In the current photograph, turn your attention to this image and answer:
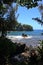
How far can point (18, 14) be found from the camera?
17531mm

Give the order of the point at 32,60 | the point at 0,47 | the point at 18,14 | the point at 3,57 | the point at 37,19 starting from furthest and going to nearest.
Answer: the point at 18,14, the point at 37,19, the point at 32,60, the point at 3,57, the point at 0,47

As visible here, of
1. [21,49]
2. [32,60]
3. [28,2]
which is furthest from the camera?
[21,49]

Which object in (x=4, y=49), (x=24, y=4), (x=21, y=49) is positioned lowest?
(x=21, y=49)

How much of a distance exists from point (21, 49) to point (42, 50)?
11.0 feet


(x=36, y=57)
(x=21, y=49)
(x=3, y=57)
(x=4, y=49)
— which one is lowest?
(x=21, y=49)

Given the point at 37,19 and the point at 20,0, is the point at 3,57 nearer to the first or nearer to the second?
the point at 20,0

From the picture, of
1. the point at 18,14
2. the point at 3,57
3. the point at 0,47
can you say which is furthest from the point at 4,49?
the point at 18,14

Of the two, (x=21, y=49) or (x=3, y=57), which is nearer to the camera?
(x=3, y=57)

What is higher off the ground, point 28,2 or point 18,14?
point 28,2

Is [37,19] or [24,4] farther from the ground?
[24,4]

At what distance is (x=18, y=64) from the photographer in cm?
870

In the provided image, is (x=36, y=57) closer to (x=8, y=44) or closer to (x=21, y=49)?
(x=8, y=44)

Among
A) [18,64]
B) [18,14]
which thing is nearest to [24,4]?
[18,64]

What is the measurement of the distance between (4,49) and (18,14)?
10602 millimetres
